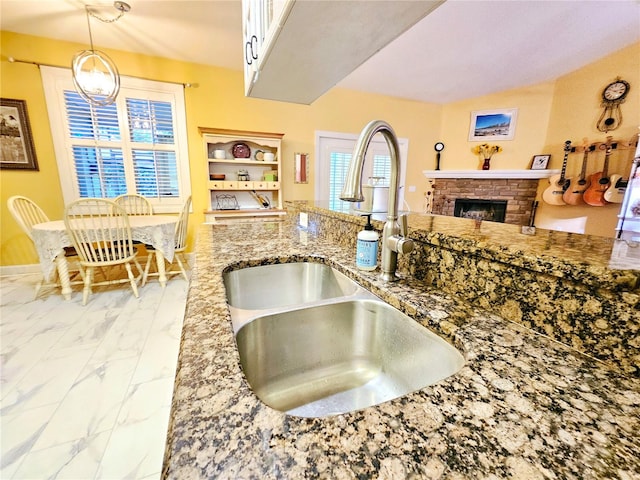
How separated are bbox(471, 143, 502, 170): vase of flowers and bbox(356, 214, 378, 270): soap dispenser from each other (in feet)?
13.7

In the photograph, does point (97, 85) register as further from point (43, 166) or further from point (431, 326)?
point (431, 326)

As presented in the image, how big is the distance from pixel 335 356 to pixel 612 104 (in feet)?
14.7

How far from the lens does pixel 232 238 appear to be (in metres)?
1.28

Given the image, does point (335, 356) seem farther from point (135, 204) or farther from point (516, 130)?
point (516, 130)

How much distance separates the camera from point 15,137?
2.65 meters

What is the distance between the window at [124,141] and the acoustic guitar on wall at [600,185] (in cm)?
495

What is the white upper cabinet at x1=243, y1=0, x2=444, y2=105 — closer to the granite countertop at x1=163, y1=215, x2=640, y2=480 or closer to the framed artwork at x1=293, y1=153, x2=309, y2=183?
the granite countertop at x1=163, y1=215, x2=640, y2=480

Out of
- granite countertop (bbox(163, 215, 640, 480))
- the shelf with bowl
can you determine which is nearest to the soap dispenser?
granite countertop (bbox(163, 215, 640, 480))

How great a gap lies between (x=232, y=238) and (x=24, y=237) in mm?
3223

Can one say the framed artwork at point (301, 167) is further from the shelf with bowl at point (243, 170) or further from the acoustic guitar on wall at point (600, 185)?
the acoustic guitar on wall at point (600, 185)

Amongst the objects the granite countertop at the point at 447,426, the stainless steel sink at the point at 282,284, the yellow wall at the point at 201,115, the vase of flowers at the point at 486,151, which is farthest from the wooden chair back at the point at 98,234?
the vase of flowers at the point at 486,151

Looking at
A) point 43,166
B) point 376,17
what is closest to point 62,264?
point 43,166

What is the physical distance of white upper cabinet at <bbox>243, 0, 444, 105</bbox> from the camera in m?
0.86

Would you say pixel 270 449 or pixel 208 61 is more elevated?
pixel 208 61
